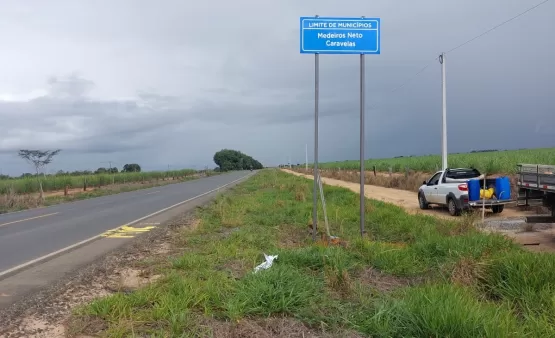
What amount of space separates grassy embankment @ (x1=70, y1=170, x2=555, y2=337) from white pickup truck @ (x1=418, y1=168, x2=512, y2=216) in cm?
813

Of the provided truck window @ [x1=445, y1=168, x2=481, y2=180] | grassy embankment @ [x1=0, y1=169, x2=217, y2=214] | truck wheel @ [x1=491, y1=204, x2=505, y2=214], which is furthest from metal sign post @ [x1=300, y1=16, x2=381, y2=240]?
grassy embankment @ [x1=0, y1=169, x2=217, y2=214]

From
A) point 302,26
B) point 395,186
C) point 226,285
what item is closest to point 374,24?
point 302,26

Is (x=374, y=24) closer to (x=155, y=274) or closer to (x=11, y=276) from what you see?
(x=155, y=274)

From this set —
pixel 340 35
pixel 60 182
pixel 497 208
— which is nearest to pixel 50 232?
pixel 340 35

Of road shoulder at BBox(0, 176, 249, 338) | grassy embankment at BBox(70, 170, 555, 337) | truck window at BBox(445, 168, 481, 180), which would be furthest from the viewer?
truck window at BBox(445, 168, 481, 180)

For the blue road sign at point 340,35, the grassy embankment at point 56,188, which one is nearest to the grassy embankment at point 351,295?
the blue road sign at point 340,35

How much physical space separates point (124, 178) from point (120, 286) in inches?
2417

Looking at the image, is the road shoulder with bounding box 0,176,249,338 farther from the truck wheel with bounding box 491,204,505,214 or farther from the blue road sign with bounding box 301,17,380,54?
the truck wheel with bounding box 491,204,505,214

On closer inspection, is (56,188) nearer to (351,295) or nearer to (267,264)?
(267,264)

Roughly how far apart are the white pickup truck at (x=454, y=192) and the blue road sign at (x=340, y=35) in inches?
311

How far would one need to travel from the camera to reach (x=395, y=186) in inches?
1346

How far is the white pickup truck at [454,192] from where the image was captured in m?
15.3

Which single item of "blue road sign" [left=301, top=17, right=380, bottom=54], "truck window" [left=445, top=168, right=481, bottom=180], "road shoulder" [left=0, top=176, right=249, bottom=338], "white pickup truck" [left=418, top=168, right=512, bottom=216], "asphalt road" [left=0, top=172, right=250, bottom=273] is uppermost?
A: "blue road sign" [left=301, top=17, right=380, bottom=54]

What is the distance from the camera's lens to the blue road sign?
9.31 m
